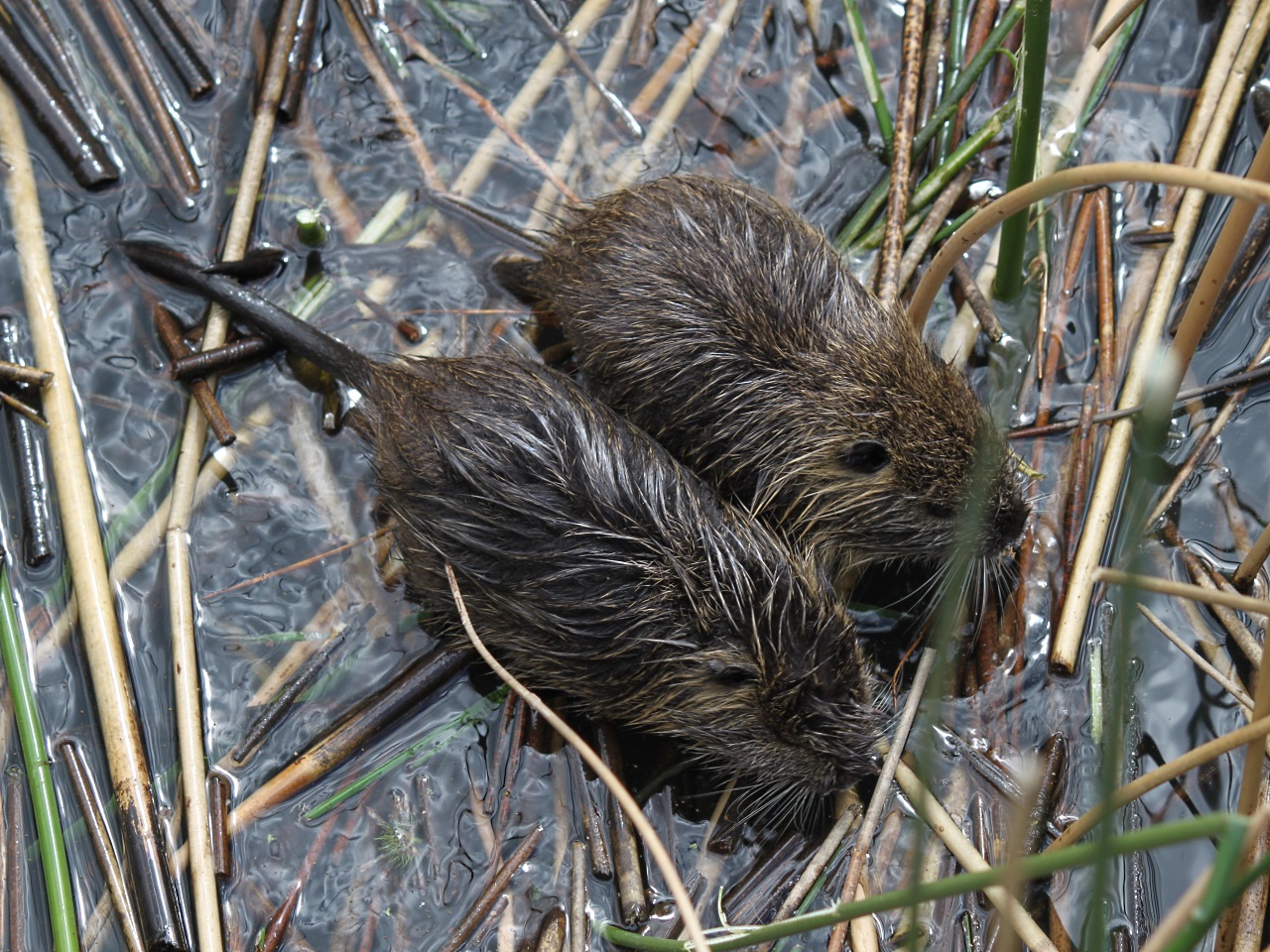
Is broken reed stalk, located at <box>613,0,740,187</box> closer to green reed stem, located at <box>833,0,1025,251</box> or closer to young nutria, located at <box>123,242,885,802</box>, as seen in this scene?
green reed stem, located at <box>833,0,1025,251</box>

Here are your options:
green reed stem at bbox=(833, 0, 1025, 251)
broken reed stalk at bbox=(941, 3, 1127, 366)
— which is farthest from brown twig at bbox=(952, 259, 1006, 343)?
green reed stem at bbox=(833, 0, 1025, 251)

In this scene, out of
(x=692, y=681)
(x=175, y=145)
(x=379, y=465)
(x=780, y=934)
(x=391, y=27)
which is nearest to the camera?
(x=780, y=934)

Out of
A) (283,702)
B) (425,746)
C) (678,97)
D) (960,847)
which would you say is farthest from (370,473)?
(960,847)

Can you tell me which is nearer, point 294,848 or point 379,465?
point 294,848

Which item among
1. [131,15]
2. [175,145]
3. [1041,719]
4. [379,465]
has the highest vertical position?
[131,15]

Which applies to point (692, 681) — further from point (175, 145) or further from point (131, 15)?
point (131, 15)

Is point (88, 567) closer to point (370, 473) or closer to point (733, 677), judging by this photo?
point (370, 473)

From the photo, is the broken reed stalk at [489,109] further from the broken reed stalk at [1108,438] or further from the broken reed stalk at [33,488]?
the broken reed stalk at [33,488]

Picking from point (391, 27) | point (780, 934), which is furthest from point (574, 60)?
point (780, 934)
